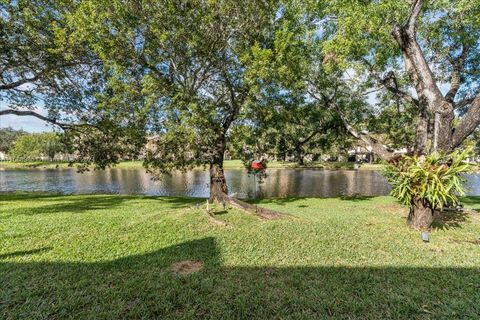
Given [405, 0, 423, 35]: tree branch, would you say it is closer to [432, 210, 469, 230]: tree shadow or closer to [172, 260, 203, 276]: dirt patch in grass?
[432, 210, 469, 230]: tree shadow

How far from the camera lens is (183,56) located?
804 centimetres

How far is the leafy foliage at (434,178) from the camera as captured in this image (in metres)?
5.49

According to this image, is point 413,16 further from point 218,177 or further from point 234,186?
point 234,186

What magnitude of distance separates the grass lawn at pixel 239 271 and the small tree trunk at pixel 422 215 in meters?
0.28

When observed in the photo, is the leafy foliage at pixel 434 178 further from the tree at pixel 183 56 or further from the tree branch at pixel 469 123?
the tree at pixel 183 56

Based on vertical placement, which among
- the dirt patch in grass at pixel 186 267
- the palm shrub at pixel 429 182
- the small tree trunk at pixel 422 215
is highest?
the palm shrub at pixel 429 182

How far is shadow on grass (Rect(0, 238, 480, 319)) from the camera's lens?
2.81 meters

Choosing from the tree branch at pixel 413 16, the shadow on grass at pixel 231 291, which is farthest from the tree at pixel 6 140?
the tree branch at pixel 413 16

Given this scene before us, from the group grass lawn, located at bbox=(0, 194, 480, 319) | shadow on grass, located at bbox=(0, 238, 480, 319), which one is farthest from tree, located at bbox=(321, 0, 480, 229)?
shadow on grass, located at bbox=(0, 238, 480, 319)

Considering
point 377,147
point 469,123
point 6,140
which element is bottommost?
point 377,147

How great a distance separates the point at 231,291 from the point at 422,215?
5.13m

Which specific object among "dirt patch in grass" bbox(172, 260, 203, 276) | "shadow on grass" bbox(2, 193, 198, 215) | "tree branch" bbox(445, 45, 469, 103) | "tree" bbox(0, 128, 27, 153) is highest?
"tree" bbox(0, 128, 27, 153)

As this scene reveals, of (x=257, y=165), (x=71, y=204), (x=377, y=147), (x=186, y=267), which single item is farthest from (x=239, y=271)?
(x=71, y=204)

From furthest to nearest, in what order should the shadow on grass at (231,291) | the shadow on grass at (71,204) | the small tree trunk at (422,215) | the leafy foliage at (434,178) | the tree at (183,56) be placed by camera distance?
the shadow on grass at (71,204) → the tree at (183,56) → the small tree trunk at (422,215) → the leafy foliage at (434,178) → the shadow on grass at (231,291)
